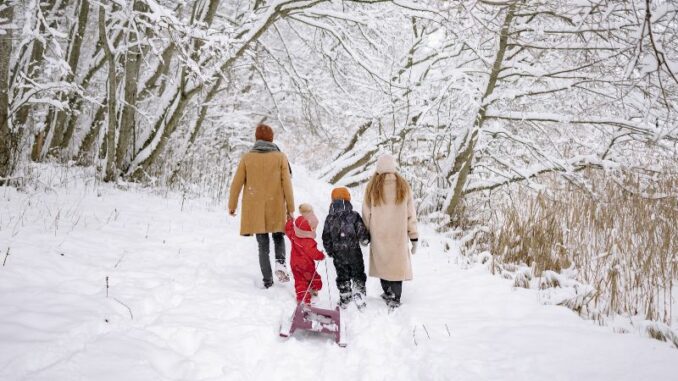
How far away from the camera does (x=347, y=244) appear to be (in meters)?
3.94

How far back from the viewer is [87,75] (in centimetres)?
868

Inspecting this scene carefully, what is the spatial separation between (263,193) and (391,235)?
1423 millimetres

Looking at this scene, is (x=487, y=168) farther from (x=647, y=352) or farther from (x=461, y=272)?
(x=647, y=352)

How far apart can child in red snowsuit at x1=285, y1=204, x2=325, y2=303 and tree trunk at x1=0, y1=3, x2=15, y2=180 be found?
4180 mm

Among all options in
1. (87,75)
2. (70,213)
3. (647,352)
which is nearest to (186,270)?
(70,213)

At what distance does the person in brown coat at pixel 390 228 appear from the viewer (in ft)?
12.6

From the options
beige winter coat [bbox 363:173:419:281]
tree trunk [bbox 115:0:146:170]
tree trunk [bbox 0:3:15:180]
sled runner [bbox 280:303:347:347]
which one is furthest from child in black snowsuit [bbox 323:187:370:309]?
tree trunk [bbox 115:0:146:170]

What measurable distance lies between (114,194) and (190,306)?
430cm

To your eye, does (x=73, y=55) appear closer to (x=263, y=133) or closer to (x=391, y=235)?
(x=263, y=133)

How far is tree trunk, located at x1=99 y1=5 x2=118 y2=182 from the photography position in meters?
6.24

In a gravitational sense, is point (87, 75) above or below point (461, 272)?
above

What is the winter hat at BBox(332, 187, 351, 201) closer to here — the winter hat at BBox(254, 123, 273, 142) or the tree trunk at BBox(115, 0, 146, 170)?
the winter hat at BBox(254, 123, 273, 142)

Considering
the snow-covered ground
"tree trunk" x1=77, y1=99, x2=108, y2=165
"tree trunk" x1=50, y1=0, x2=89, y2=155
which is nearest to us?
the snow-covered ground

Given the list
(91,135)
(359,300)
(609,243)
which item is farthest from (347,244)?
(91,135)
